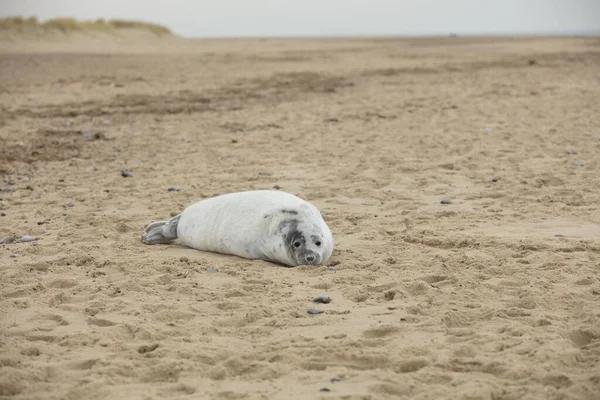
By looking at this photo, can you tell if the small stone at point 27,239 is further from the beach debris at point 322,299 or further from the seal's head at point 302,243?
the beach debris at point 322,299

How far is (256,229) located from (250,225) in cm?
7

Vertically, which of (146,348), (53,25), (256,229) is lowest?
(146,348)

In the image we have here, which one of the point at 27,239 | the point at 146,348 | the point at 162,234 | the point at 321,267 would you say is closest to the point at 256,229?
the point at 321,267

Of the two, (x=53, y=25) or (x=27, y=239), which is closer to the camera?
(x=27, y=239)

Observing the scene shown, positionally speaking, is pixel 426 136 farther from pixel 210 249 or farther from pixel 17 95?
pixel 17 95

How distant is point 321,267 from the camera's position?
5.34 m

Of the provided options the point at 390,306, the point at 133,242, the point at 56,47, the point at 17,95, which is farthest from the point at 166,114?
the point at 56,47

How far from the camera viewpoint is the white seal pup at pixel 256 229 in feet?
17.6

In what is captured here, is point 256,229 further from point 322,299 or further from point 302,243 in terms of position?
point 322,299

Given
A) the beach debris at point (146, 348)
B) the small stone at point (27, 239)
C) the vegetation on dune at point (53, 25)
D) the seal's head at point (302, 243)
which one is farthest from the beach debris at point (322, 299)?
the vegetation on dune at point (53, 25)

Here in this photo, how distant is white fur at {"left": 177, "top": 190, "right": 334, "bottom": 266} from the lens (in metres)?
5.43

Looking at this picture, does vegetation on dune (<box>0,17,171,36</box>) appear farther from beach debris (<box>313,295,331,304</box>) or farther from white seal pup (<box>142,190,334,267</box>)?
beach debris (<box>313,295,331,304</box>)

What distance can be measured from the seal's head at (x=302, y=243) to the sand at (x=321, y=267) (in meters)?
0.11

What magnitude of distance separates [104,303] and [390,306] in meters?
1.77
